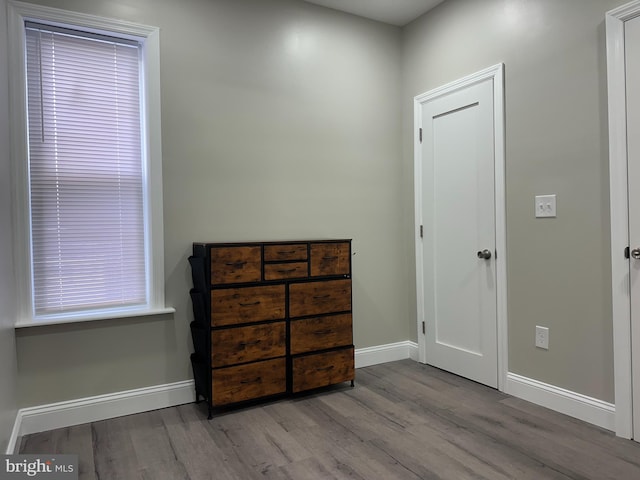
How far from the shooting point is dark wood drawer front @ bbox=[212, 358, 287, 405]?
2.55 meters

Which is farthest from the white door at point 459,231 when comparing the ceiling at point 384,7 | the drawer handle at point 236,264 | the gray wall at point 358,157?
the drawer handle at point 236,264

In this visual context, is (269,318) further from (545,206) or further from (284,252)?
(545,206)

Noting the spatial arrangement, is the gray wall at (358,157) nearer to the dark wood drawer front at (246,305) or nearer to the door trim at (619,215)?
the door trim at (619,215)

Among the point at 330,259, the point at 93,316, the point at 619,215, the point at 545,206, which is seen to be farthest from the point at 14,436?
the point at 619,215

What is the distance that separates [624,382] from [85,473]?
Result: 261cm

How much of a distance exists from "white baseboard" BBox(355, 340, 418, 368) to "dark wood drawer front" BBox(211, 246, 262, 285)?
1252 mm

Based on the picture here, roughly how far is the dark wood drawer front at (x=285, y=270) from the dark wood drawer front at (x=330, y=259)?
7 centimetres

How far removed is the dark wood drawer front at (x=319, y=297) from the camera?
2.80m

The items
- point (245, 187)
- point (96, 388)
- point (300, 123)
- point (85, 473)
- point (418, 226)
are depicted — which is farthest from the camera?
point (418, 226)

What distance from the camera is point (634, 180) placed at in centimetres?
217

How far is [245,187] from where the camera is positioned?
2.99 meters

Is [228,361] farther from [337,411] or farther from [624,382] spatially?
[624,382]

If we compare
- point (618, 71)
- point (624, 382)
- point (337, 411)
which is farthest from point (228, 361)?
point (618, 71)

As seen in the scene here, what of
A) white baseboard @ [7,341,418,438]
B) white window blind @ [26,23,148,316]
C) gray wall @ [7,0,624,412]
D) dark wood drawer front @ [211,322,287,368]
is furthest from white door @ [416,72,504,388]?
white window blind @ [26,23,148,316]
